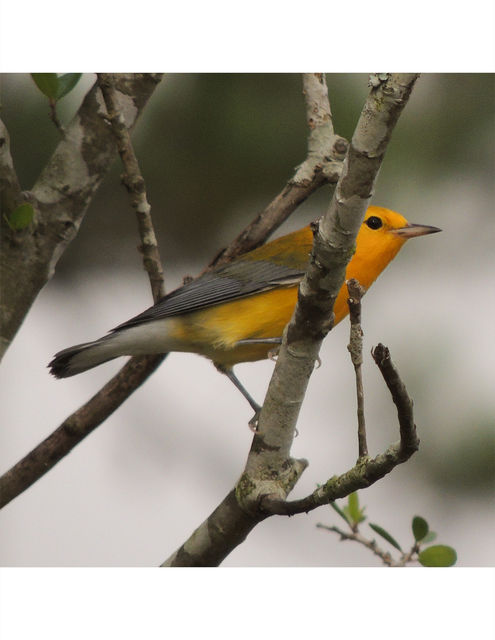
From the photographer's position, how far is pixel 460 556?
270 cm

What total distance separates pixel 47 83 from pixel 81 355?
3.50ft

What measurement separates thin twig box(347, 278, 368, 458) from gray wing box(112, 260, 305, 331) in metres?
1.47

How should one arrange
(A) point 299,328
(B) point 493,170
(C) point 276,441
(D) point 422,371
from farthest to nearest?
1. (B) point 493,170
2. (D) point 422,371
3. (C) point 276,441
4. (A) point 299,328

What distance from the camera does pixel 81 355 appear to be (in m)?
3.53

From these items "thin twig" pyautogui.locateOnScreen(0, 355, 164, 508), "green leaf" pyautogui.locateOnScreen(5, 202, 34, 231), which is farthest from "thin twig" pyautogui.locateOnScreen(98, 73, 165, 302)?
"thin twig" pyautogui.locateOnScreen(0, 355, 164, 508)

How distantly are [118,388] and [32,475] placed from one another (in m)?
0.45

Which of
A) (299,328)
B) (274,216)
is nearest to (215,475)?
(274,216)

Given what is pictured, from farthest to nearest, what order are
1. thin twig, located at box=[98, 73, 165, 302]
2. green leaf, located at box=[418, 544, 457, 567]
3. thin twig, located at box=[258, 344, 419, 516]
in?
thin twig, located at box=[98, 73, 165, 302] → green leaf, located at box=[418, 544, 457, 567] → thin twig, located at box=[258, 344, 419, 516]

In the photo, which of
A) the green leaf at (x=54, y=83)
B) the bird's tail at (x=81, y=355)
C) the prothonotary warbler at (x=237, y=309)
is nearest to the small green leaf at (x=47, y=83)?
the green leaf at (x=54, y=83)

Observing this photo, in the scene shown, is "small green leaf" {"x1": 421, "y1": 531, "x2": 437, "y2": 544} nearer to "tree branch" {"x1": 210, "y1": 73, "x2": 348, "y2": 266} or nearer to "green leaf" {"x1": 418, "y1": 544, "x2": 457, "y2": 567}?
"green leaf" {"x1": 418, "y1": 544, "x2": 457, "y2": 567}

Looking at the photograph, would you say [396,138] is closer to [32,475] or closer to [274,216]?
[274,216]

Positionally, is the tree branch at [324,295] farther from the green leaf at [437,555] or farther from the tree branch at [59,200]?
the tree branch at [59,200]

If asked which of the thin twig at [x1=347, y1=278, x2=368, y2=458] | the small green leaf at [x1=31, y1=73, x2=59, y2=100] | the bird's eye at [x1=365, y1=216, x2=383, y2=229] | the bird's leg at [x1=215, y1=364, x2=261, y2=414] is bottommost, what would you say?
the thin twig at [x1=347, y1=278, x2=368, y2=458]

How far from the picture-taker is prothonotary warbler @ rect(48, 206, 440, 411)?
3537 mm
